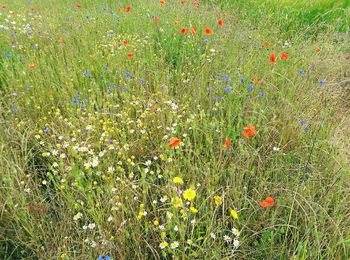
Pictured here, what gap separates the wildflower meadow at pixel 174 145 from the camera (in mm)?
1556

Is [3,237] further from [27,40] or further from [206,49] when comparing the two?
[27,40]

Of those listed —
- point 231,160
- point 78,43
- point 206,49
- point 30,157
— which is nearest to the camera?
point 231,160

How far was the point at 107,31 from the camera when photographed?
12.5ft

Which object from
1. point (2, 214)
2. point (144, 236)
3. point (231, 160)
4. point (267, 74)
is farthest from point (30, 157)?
point (267, 74)

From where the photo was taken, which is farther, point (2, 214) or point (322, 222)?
point (2, 214)

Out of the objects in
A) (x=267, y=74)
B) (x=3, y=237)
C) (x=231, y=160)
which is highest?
(x=267, y=74)

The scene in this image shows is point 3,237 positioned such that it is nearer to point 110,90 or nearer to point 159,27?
point 110,90

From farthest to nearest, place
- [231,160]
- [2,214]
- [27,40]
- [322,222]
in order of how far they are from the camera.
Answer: [27,40], [231,160], [2,214], [322,222]

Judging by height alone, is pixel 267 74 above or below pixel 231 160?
above

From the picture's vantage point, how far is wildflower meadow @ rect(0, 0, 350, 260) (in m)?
1.56

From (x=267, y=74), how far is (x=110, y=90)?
1327 millimetres

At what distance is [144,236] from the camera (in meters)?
1.56

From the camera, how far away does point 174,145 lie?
5.26 feet

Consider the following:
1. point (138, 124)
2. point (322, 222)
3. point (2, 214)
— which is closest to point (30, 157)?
point (2, 214)
